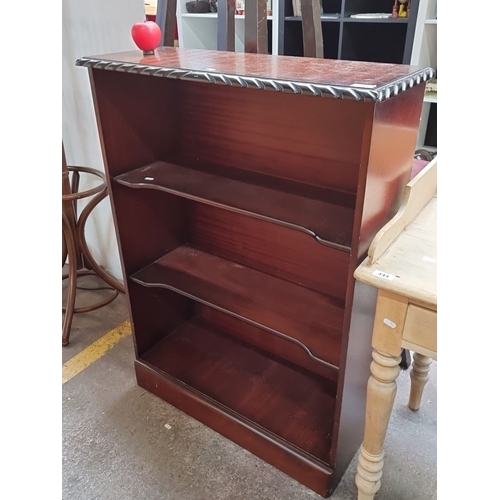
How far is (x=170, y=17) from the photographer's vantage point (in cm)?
148

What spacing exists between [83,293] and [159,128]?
1139 millimetres

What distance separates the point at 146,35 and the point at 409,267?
855 mm

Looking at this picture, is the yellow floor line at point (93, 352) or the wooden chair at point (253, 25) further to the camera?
the yellow floor line at point (93, 352)

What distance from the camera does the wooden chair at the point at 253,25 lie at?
1.35 meters

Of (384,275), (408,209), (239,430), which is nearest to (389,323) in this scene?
(384,275)

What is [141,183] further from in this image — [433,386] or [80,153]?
[433,386]

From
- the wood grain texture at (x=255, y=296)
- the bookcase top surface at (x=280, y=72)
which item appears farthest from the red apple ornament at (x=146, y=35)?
the wood grain texture at (x=255, y=296)

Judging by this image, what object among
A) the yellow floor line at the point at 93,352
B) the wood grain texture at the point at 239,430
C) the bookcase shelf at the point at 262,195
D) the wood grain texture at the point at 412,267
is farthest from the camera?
the yellow floor line at the point at 93,352

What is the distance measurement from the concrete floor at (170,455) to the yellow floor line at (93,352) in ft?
0.15

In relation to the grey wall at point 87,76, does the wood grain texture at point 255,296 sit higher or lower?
lower

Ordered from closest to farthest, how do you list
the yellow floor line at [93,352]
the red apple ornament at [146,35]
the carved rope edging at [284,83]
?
1. the carved rope edging at [284,83]
2. the red apple ornament at [146,35]
3. the yellow floor line at [93,352]

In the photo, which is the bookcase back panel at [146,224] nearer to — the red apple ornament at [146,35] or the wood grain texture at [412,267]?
the red apple ornament at [146,35]
